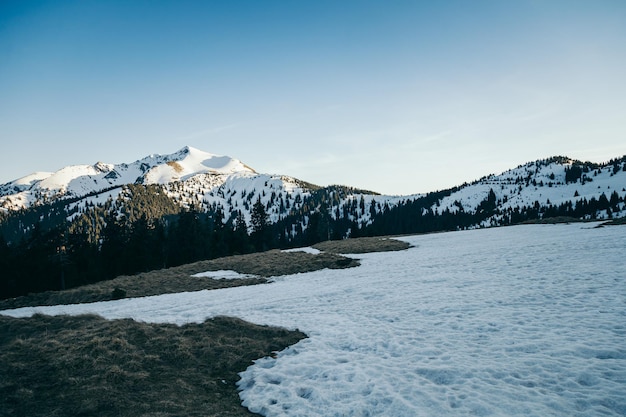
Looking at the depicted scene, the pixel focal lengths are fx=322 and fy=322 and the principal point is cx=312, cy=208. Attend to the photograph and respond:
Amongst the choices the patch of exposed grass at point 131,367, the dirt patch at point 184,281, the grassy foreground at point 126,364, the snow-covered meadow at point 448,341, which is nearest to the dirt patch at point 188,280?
the dirt patch at point 184,281

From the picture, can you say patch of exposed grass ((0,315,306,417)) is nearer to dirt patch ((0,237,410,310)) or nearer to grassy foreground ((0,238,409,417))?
grassy foreground ((0,238,409,417))

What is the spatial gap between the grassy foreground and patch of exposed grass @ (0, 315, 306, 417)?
26 millimetres

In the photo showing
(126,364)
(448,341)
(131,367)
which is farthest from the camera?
(448,341)

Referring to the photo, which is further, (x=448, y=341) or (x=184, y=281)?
(x=184, y=281)

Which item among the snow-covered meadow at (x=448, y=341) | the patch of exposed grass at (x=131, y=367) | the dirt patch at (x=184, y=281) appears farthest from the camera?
the dirt patch at (x=184, y=281)

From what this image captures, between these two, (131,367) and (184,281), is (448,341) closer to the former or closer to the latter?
(131,367)

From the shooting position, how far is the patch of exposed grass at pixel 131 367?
834 centimetres

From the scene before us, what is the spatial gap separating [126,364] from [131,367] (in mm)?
323

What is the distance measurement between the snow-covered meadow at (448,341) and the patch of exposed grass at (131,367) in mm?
1148

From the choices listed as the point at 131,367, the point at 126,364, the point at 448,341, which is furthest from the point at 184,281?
the point at 448,341

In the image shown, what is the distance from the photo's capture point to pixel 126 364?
10.7 metres

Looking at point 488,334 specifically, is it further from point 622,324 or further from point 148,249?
point 148,249

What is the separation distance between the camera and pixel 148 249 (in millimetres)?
65938

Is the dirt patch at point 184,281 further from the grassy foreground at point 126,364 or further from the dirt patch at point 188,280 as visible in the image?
the grassy foreground at point 126,364
